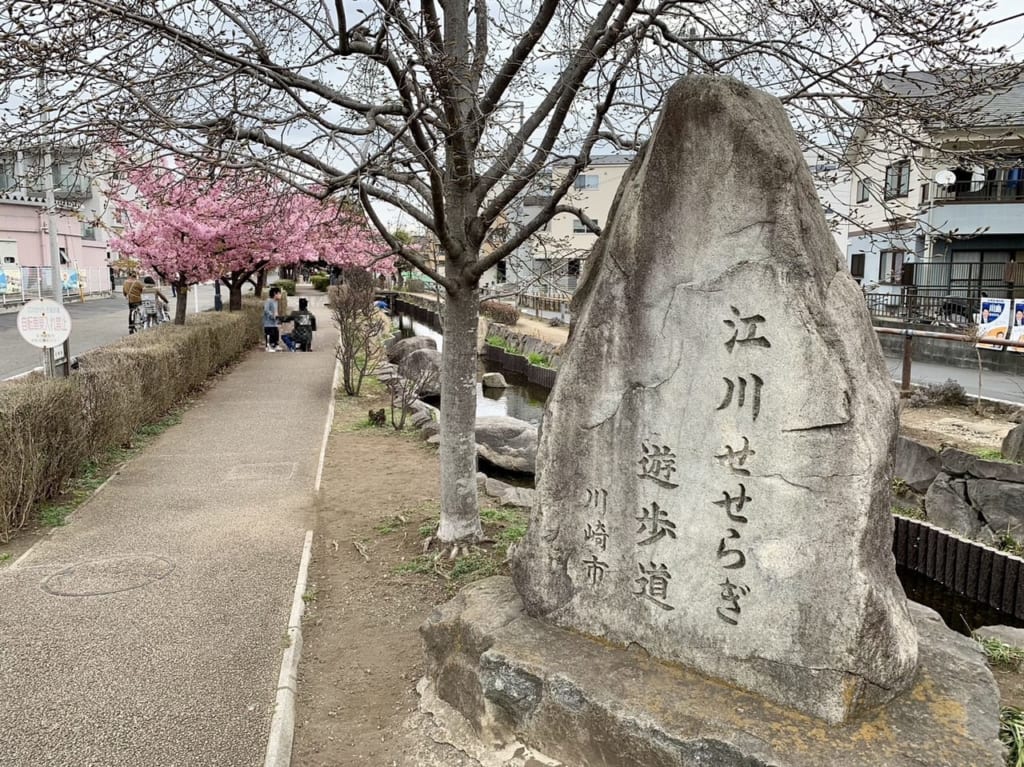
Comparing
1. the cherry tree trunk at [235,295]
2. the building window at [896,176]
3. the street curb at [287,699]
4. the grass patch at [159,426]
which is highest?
the building window at [896,176]

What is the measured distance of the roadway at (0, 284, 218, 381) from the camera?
1689 cm

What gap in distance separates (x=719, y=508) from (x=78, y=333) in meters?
24.4

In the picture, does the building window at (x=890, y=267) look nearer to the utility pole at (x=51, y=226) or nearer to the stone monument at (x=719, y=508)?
the utility pole at (x=51, y=226)

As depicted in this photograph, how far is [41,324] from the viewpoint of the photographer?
8953mm

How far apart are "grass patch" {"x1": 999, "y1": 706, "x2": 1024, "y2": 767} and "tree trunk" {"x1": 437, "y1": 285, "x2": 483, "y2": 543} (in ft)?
13.1

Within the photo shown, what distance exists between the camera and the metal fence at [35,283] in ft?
110

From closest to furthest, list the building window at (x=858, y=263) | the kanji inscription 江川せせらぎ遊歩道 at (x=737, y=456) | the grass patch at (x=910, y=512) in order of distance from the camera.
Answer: the kanji inscription 江川せせらぎ遊歩道 at (x=737, y=456) < the grass patch at (x=910, y=512) < the building window at (x=858, y=263)

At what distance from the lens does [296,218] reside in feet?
59.3

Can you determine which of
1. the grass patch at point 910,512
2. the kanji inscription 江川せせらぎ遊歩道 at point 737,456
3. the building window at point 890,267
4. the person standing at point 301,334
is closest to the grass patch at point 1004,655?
the kanji inscription 江川せせらぎ遊歩道 at point 737,456

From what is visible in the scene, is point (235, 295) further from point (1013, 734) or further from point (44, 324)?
point (1013, 734)

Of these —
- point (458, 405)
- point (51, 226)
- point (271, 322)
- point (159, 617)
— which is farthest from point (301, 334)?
point (159, 617)

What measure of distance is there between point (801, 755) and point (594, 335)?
2162 mm

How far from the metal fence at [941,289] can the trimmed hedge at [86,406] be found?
1878 centimetres

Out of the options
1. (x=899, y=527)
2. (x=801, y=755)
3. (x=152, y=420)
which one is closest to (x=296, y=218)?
(x=152, y=420)
